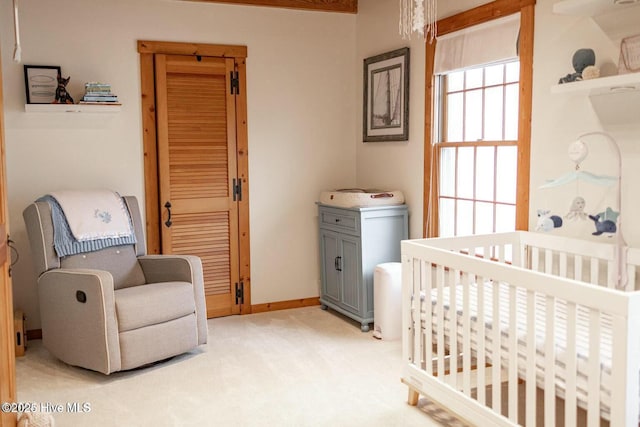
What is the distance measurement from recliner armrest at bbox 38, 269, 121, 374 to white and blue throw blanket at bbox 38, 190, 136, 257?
0.82 feet

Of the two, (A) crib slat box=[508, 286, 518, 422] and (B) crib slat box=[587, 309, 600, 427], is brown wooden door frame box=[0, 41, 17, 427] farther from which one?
(B) crib slat box=[587, 309, 600, 427]

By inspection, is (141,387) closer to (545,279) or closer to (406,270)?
(406,270)

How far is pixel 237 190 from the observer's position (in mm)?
4598

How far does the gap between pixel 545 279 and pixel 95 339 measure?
7.96ft

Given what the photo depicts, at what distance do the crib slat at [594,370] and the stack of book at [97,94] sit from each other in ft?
10.8

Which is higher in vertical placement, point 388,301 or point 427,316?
point 427,316

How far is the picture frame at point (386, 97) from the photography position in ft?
14.1

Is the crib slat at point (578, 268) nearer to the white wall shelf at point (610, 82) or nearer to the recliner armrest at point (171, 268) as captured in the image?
the white wall shelf at point (610, 82)

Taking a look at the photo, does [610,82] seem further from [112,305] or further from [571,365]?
[112,305]

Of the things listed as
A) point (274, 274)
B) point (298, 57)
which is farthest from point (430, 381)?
point (298, 57)

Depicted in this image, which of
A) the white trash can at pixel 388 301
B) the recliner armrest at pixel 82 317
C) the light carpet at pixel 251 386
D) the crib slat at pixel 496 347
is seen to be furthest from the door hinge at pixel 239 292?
the crib slat at pixel 496 347

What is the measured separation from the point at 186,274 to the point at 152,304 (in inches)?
14.2

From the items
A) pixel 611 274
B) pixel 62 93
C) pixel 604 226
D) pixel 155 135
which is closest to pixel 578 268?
pixel 611 274

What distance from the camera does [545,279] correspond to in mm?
2102
